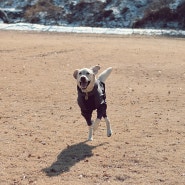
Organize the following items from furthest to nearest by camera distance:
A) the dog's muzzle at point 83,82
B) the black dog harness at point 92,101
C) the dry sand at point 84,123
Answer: the black dog harness at point 92,101 → the dog's muzzle at point 83,82 → the dry sand at point 84,123

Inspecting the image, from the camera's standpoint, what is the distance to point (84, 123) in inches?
284

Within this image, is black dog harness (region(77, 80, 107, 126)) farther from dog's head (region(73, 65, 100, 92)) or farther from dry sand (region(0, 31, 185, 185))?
dry sand (region(0, 31, 185, 185))

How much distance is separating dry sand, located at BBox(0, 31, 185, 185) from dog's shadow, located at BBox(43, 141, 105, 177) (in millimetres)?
11

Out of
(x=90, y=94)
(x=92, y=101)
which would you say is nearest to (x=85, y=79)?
(x=90, y=94)

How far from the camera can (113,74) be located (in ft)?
38.0

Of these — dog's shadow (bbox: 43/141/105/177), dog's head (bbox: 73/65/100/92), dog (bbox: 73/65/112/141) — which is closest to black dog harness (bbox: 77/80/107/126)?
dog (bbox: 73/65/112/141)

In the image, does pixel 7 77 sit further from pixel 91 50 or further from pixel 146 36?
pixel 146 36

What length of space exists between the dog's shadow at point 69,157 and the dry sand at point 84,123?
0.01 m

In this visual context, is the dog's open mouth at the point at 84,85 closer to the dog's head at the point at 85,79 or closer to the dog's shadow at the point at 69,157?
the dog's head at the point at 85,79

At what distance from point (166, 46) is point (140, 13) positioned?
31.2 ft

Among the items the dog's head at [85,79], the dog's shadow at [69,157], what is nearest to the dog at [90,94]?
the dog's head at [85,79]

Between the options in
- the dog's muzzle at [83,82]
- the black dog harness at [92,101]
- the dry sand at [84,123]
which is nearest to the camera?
the dry sand at [84,123]

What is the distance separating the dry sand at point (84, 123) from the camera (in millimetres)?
5223

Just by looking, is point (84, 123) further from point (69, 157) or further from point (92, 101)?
point (69, 157)
